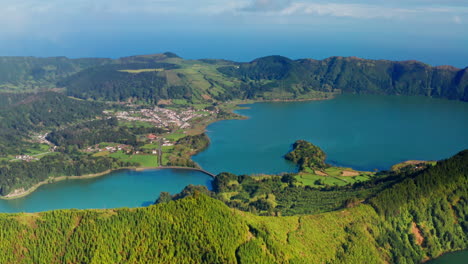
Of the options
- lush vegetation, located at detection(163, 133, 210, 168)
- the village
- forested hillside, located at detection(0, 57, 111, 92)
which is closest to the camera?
lush vegetation, located at detection(163, 133, 210, 168)

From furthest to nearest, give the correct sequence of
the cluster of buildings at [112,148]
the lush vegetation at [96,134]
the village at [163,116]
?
the village at [163,116] < the lush vegetation at [96,134] < the cluster of buildings at [112,148]

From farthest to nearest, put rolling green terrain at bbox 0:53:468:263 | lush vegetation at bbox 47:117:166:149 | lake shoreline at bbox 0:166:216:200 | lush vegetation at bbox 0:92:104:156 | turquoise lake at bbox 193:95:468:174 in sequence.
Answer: lush vegetation at bbox 0:92:104:156 < lush vegetation at bbox 47:117:166:149 < turquoise lake at bbox 193:95:468:174 < lake shoreline at bbox 0:166:216:200 < rolling green terrain at bbox 0:53:468:263

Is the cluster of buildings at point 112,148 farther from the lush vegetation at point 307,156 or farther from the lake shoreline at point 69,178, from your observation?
the lush vegetation at point 307,156

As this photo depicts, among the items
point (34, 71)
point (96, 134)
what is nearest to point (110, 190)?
point (96, 134)

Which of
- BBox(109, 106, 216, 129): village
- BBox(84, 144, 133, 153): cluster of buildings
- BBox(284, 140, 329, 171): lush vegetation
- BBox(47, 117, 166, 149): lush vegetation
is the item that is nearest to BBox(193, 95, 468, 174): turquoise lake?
BBox(284, 140, 329, 171): lush vegetation

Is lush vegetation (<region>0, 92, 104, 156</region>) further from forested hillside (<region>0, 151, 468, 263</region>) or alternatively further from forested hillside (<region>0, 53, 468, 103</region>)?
forested hillside (<region>0, 151, 468, 263</region>)

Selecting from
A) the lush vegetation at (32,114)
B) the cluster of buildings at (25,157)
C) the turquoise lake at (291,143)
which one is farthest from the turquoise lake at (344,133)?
the lush vegetation at (32,114)

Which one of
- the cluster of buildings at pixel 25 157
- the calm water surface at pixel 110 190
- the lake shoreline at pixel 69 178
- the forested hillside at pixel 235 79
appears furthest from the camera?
the forested hillside at pixel 235 79
